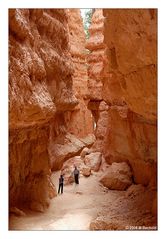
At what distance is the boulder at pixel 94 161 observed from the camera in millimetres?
16484

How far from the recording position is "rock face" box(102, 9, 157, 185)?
243 inches

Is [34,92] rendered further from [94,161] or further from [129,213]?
[94,161]

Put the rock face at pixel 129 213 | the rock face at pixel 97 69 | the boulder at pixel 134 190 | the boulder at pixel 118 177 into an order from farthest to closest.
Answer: the rock face at pixel 97 69
the boulder at pixel 118 177
the boulder at pixel 134 190
the rock face at pixel 129 213

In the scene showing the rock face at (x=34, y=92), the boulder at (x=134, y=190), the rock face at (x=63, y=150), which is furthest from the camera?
the rock face at (x=63, y=150)

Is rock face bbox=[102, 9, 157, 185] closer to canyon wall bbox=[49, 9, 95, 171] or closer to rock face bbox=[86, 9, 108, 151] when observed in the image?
rock face bbox=[86, 9, 108, 151]

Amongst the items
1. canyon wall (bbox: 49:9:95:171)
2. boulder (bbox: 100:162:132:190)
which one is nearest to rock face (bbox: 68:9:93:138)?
canyon wall (bbox: 49:9:95:171)

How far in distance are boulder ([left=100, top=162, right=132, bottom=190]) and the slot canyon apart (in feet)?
0.14

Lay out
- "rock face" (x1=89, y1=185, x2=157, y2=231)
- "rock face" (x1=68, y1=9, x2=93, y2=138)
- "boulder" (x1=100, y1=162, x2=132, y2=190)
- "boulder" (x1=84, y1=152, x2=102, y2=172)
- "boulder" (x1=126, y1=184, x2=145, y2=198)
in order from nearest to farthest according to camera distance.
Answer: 1. "rock face" (x1=89, y1=185, x2=157, y2=231)
2. "boulder" (x1=126, y1=184, x2=145, y2=198)
3. "boulder" (x1=100, y1=162, x2=132, y2=190)
4. "boulder" (x1=84, y1=152, x2=102, y2=172)
5. "rock face" (x1=68, y1=9, x2=93, y2=138)

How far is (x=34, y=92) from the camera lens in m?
7.96

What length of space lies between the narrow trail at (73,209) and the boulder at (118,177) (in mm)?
291

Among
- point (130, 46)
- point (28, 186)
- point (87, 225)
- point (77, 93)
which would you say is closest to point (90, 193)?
point (28, 186)

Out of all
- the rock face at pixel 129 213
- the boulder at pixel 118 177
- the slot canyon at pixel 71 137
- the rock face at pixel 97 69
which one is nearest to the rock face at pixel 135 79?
the slot canyon at pixel 71 137

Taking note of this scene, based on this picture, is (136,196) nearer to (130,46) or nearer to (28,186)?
(28,186)

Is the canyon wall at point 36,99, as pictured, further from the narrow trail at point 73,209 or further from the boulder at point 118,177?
the boulder at point 118,177
